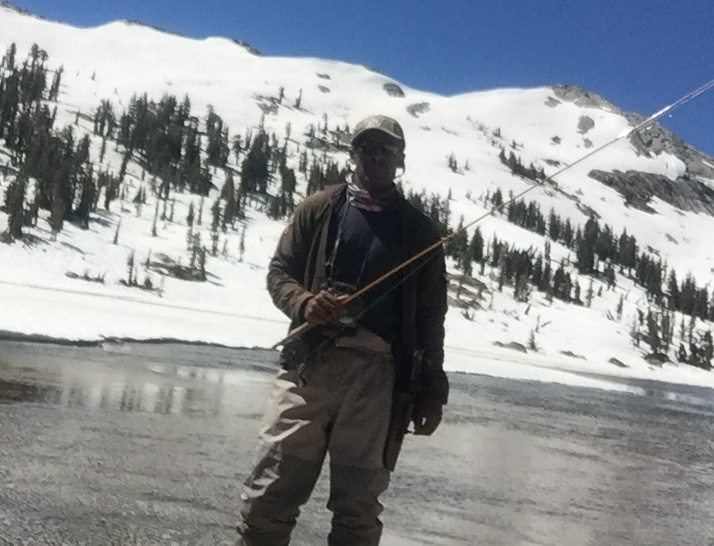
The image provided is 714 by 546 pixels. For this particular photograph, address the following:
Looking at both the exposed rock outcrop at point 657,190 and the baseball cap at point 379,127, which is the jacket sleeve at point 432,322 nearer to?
the baseball cap at point 379,127

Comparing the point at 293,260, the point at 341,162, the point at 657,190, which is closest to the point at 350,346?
the point at 293,260

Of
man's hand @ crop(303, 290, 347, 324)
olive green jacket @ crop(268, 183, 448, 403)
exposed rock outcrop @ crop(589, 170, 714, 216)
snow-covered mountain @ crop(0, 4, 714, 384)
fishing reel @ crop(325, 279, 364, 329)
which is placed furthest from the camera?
Answer: exposed rock outcrop @ crop(589, 170, 714, 216)

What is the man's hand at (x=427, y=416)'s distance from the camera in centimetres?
421

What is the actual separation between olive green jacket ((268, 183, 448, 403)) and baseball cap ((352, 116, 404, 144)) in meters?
0.31

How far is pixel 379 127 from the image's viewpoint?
4301mm

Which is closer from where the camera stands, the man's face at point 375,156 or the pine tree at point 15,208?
the man's face at point 375,156

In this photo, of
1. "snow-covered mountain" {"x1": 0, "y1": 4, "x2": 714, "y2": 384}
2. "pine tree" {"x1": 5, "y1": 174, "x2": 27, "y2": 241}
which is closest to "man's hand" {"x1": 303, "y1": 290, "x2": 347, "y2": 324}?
"snow-covered mountain" {"x1": 0, "y1": 4, "x2": 714, "y2": 384}

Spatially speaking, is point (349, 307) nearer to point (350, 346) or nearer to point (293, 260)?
point (350, 346)

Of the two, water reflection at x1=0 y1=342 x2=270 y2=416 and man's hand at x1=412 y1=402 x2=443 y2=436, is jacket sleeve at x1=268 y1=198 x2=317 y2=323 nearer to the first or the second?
man's hand at x1=412 y1=402 x2=443 y2=436

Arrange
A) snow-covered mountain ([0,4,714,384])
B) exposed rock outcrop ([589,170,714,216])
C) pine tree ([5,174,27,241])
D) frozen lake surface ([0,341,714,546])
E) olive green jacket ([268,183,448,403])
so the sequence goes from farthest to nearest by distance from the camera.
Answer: exposed rock outcrop ([589,170,714,216]) → pine tree ([5,174,27,241]) → snow-covered mountain ([0,4,714,384]) → frozen lake surface ([0,341,714,546]) → olive green jacket ([268,183,448,403])

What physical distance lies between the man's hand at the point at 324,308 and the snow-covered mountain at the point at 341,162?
236 cm

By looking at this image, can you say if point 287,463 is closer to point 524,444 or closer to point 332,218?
point 332,218

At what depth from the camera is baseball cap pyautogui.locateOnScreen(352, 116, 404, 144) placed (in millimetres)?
4297

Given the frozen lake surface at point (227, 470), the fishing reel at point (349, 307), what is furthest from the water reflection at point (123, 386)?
the fishing reel at point (349, 307)
